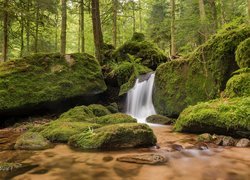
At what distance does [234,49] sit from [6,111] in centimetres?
749

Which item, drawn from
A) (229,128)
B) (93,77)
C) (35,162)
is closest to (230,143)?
(229,128)

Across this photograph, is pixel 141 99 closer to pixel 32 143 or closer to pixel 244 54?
pixel 244 54

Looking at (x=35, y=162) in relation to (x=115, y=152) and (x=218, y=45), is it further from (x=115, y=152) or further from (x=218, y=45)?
(x=218, y=45)

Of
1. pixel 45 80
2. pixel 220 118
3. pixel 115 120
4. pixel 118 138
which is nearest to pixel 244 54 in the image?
pixel 220 118

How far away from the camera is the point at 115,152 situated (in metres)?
4.68

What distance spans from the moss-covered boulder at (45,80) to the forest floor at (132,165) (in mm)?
3995

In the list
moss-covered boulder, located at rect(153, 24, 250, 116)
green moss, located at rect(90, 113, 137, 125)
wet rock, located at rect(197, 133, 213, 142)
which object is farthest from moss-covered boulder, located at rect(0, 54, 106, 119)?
wet rock, located at rect(197, 133, 213, 142)

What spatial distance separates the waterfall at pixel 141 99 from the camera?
10547 millimetres

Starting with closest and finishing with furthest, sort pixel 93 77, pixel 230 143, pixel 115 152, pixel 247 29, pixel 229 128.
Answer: pixel 115 152 → pixel 230 143 → pixel 229 128 → pixel 247 29 → pixel 93 77

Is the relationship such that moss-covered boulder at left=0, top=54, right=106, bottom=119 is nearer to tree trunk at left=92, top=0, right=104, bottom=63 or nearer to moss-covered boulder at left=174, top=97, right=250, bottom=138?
tree trunk at left=92, top=0, right=104, bottom=63

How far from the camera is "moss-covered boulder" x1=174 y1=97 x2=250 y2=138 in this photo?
18.0 ft

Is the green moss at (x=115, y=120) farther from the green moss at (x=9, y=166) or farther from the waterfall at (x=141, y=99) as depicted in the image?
the green moss at (x=9, y=166)

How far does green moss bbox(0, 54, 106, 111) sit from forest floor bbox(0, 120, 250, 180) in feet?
13.1

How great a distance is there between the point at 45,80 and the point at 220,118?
252 inches
